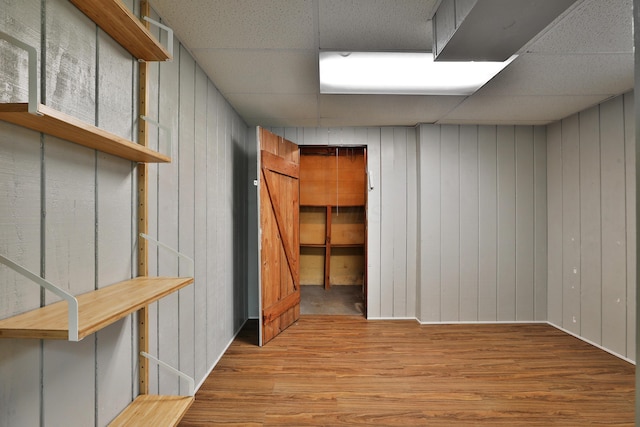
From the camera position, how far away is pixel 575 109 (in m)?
2.82

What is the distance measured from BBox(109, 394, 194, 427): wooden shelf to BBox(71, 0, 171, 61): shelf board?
138 cm

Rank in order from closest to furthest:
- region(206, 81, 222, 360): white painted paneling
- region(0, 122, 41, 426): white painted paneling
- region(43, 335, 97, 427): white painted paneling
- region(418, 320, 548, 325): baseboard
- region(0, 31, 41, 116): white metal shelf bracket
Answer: region(0, 31, 41, 116): white metal shelf bracket
region(0, 122, 41, 426): white painted paneling
region(43, 335, 97, 427): white painted paneling
region(206, 81, 222, 360): white painted paneling
region(418, 320, 548, 325): baseboard

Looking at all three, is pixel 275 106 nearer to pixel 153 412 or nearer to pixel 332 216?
pixel 332 216

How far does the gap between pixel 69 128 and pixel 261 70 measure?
1.50 meters

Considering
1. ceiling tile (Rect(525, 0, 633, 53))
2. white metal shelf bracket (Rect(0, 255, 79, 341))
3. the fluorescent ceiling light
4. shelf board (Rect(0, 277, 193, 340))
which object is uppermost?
ceiling tile (Rect(525, 0, 633, 53))

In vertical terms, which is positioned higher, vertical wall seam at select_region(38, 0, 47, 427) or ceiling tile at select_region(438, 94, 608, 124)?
ceiling tile at select_region(438, 94, 608, 124)

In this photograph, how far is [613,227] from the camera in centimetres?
257

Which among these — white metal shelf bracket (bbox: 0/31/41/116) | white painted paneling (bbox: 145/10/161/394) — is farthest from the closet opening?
white metal shelf bracket (bbox: 0/31/41/116)

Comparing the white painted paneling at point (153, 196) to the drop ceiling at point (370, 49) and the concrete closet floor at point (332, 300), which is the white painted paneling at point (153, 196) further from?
the concrete closet floor at point (332, 300)

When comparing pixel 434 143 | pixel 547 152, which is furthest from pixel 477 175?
pixel 547 152

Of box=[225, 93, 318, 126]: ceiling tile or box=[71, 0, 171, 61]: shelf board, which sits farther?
box=[225, 93, 318, 126]: ceiling tile

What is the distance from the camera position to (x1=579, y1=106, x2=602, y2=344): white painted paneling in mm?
2711

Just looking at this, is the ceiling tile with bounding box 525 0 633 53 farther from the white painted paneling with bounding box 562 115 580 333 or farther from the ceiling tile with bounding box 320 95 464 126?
the white painted paneling with bounding box 562 115 580 333

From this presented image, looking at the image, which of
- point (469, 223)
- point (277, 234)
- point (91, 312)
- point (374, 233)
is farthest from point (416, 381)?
point (91, 312)
